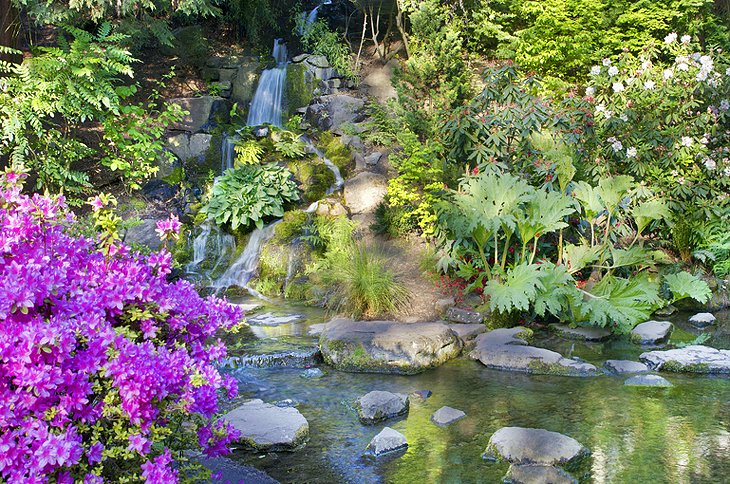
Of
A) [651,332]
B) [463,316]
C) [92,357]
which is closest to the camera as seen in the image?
[92,357]

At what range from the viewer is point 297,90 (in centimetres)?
1370

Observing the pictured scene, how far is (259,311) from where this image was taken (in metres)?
8.68

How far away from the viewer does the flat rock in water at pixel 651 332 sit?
24.0 ft

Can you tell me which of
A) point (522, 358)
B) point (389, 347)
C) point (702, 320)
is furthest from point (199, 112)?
point (702, 320)

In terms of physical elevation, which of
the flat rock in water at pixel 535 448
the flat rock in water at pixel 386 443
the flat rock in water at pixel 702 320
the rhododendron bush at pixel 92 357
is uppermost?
the rhododendron bush at pixel 92 357

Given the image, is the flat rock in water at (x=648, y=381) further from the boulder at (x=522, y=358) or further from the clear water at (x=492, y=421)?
the boulder at (x=522, y=358)

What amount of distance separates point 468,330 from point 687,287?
309 cm

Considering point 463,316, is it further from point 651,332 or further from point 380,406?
point 380,406

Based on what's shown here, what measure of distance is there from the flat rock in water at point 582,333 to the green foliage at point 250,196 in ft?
15.6

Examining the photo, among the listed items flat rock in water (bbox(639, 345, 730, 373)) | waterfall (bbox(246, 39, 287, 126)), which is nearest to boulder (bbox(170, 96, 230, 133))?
waterfall (bbox(246, 39, 287, 126))

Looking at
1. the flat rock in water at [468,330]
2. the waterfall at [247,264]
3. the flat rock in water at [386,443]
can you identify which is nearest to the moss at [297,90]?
the waterfall at [247,264]

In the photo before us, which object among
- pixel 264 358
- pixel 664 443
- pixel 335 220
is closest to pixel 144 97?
pixel 335 220

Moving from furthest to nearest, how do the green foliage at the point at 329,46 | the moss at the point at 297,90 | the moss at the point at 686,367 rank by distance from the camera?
the green foliage at the point at 329,46
the moss at the point at 297,90
the moss at the point at 686,367

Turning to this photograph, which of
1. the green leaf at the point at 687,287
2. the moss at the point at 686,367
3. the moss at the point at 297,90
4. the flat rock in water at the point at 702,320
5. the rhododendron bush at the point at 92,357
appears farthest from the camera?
the moss at the point at 297,90
